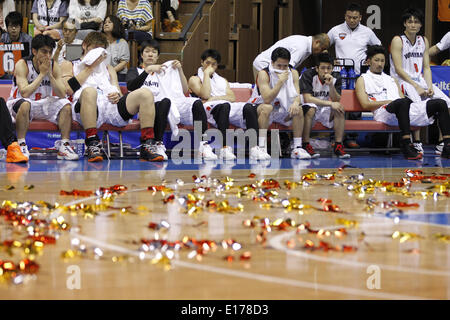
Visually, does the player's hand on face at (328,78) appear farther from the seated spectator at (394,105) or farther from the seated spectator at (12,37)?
the seated spectator at (12,37)

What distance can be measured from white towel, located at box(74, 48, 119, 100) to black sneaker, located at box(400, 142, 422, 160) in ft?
9.22

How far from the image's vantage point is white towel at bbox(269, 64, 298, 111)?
6.70 m

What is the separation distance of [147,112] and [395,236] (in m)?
4.11

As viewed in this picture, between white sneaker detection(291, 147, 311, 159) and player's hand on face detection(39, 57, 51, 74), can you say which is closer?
player's hand on face detection(39, 57, 51, 74)

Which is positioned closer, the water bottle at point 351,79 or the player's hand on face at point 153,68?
the player's hand on face at point 153,68

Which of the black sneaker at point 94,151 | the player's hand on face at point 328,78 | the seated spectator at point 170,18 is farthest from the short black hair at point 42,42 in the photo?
the seated spectator at point 170,18

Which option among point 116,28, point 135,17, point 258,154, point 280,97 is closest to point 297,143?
point 280,97

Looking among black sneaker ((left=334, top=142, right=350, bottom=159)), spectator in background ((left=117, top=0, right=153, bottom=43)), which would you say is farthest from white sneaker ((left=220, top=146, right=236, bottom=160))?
spectator in background ((left=117, top=0, right=153, bottom=43))

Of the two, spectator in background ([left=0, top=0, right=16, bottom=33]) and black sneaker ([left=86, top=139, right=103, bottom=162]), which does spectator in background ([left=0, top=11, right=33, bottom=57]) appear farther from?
black sneaker ([left=86, top=139, right=103, bottom=162])

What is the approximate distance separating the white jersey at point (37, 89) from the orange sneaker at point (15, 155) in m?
0.68

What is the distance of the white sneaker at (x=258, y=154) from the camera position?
20.4 ft

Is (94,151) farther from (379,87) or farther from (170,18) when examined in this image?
(170,18)

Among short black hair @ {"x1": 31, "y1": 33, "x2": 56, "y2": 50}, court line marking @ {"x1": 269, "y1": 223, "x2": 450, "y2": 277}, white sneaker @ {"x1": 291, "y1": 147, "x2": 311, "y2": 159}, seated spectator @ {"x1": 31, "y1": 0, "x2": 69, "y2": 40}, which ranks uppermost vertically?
seated spectator @ {"x1": 31, "y1": 0, "x2": 69, "y2": 40}
